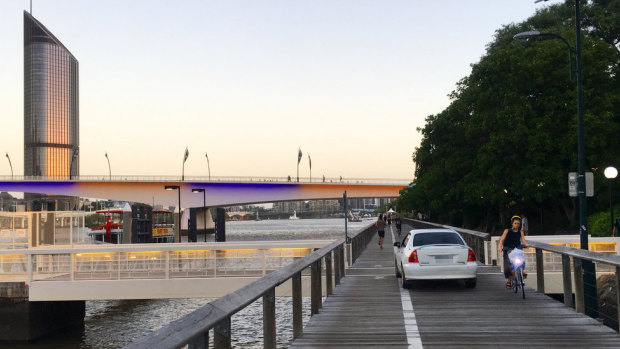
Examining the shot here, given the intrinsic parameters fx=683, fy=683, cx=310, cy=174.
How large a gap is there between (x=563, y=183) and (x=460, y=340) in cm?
3552

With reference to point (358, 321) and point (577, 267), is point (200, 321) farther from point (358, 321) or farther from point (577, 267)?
point (577, 267)

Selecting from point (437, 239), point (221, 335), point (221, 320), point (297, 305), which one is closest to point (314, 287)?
point (297, 305)

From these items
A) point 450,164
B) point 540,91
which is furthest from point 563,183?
point 450,164

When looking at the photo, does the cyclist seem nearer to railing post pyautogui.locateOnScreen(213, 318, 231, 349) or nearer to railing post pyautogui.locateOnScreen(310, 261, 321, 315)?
railing post pyautogui.locateOnScreen(310, 261, 321, 315)

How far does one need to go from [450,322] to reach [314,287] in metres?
2.36

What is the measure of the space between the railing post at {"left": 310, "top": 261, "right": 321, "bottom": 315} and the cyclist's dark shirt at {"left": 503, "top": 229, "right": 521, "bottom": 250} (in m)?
4.83

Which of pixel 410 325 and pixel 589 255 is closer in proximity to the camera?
pixel 589 255

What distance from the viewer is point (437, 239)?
51.8ft

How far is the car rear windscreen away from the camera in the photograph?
15.7 meters

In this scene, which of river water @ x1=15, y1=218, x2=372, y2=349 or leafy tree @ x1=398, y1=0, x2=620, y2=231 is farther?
leafy tree @ x1=398, y1=0, x2=620, y2=231

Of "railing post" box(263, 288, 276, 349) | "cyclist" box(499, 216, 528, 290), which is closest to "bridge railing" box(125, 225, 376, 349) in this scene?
"railing post" box(263, 288, 276, 349)

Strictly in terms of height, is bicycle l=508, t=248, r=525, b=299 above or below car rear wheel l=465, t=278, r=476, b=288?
above

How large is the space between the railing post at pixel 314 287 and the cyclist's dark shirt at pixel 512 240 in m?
4.83

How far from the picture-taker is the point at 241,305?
223 inches
